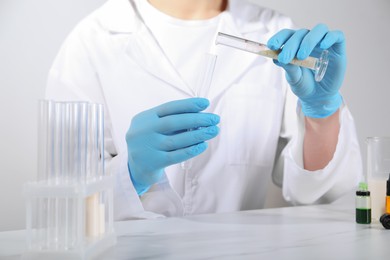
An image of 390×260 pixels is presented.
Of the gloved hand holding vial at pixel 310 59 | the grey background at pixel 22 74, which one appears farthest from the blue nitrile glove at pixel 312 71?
the grey background at pixel 22 74

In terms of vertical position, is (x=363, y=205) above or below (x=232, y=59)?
below

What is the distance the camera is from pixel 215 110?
173 cm

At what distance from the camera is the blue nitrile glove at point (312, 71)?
1342 millimetres

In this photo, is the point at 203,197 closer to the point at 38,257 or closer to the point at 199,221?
the point at 199,221

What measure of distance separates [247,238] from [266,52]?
500 millimetres

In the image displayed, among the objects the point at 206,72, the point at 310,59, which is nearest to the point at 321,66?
the point at 310,59

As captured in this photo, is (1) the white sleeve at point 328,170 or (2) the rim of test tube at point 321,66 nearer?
(2) the rim of test tube at point 321,66

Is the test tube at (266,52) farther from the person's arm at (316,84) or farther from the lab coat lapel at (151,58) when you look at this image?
the lab coat lapel at (151,58)

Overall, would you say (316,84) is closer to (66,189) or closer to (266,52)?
(266,52)

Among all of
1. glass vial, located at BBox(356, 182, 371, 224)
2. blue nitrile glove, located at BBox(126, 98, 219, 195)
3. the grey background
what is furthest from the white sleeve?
the grey background

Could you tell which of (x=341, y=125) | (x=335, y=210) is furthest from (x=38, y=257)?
(x=341, y=125)

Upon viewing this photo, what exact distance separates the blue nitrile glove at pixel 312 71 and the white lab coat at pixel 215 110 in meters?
0.14

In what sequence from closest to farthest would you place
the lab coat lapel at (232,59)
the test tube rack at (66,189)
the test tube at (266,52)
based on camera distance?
the test tube rack at (66,189), the test tube at (266,52), the lab coat lapel at (232,59)

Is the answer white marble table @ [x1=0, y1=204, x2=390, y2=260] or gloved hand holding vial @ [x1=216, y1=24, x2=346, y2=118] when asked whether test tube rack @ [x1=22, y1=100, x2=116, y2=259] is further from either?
gloved hand holding vial @ [x1=216, y1=24, x2=346, y2=118]
